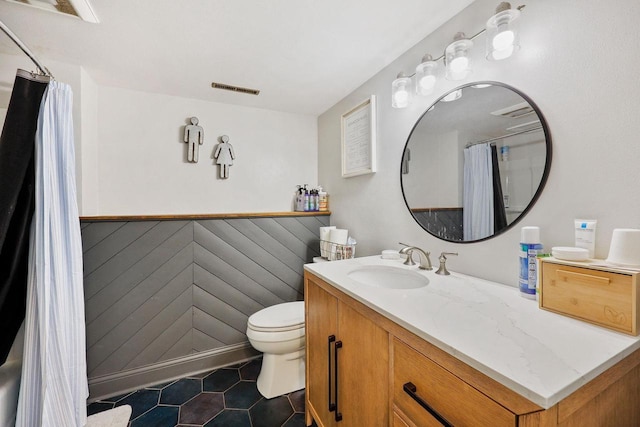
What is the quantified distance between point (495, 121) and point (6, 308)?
7.39 ft

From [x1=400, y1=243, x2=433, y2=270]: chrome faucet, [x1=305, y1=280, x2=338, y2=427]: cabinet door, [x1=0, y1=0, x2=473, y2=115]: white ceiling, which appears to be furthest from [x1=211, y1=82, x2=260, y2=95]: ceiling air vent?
[x1=400, y1=243, x2=433, y2=270]: chrome faucet

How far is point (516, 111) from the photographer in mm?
1033

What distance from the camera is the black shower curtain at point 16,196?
1082 mm

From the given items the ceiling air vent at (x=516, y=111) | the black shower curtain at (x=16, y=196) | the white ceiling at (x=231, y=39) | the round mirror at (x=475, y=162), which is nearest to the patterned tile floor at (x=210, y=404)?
the black shower curtain at (x=16, y=196)

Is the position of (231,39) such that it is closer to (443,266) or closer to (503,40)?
(503,40)

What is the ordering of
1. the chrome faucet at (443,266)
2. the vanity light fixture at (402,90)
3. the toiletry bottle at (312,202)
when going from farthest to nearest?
the toiletry bottle at (312,202) → the vanity light fixture at (402,90) → the chrome faucet at (443,266)

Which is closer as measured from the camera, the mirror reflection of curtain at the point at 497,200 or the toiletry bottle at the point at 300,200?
the mirror reflection of curtain at the point at 497,200

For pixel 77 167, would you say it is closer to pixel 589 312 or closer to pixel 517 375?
pixel 517 375

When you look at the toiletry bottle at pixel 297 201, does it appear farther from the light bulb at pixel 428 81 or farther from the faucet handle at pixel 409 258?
the light bulb at pixel 428 81

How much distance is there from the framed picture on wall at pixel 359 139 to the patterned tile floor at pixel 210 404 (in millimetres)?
1631

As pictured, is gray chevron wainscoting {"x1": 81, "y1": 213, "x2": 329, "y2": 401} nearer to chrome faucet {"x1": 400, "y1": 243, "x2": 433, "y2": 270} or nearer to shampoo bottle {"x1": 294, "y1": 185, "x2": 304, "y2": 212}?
shampoo bottle {"x1": 294, "y1": 185, "x2": 304, "y2": 212}

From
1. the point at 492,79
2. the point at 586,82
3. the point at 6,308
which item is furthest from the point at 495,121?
the point at 6,308

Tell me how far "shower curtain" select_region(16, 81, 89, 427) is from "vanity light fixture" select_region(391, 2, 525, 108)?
1.74 metres

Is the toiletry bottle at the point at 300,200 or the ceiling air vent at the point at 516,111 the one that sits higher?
the ceiling air vent at the point at 516,111
